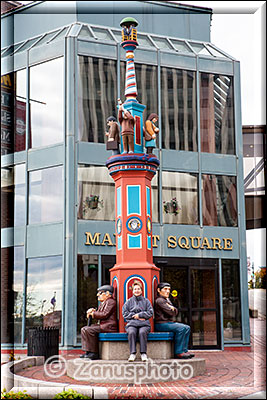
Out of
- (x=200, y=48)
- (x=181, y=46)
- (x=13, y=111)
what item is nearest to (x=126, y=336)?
(x=13, y=111)

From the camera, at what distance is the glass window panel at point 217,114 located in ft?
61.6

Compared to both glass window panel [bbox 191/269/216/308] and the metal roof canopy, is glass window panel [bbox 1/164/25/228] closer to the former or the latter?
the metal roof canopy

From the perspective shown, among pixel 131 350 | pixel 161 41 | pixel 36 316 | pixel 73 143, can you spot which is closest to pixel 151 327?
pixel 131 350

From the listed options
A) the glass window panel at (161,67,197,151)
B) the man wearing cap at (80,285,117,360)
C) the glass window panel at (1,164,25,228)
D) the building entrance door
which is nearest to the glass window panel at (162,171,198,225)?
the glass window panel at (161,67,197,151)

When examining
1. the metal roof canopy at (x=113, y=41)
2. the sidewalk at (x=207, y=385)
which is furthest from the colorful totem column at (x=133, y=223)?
the metal roof canopy at (x=113, y=41)

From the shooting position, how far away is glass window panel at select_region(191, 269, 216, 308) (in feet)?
57.9

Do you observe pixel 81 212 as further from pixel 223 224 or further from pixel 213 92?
pixel 213 92

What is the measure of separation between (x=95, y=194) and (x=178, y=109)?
14.0ft

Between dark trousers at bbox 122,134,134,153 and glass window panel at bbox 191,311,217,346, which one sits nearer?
dark trousers at bbox 122,134,134,153

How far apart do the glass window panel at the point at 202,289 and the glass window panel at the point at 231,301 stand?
0.45 metres

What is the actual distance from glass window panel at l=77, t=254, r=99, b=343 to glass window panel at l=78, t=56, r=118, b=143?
3891 mm

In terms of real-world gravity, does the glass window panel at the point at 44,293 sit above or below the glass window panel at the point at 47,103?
below

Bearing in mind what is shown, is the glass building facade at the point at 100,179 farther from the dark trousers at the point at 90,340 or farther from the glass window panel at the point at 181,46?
the dark trousers at the point at 90,340

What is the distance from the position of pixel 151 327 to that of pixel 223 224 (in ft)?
26.8
